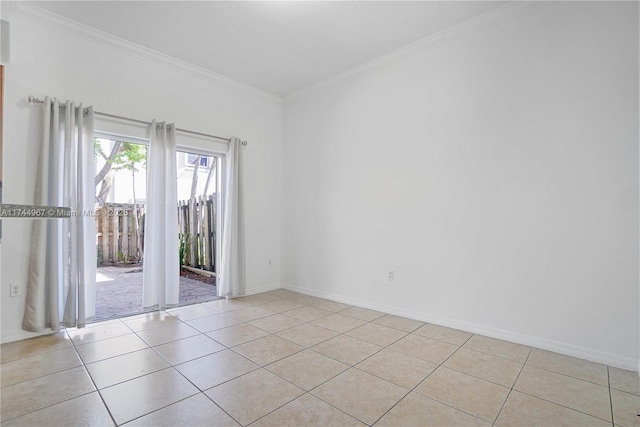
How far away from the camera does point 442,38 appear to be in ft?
10.3

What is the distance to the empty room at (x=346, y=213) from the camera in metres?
2.00

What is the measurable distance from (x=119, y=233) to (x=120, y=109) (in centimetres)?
199

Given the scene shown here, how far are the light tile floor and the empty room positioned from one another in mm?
19

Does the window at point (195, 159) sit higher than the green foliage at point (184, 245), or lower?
higher

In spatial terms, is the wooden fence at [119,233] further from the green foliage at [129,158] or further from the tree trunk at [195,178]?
the tree trunk at [195,178]

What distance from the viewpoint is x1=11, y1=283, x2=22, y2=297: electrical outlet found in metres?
2.71

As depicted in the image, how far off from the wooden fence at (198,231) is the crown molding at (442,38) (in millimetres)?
2546

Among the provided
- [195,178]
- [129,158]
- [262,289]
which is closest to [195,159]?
[195,178]

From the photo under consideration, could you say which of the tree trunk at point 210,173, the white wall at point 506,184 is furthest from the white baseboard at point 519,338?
the tree trunk at point 210,173

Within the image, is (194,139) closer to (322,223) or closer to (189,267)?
(322,223)

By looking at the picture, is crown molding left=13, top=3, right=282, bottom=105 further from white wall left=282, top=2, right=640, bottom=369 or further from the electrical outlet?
the electrical outlet

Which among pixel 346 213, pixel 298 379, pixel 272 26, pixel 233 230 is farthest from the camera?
pixel 233 230

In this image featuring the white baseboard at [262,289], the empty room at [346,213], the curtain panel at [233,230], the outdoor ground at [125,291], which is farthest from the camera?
the white baseboard at [262,289]

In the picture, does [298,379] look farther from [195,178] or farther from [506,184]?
[195,178]
